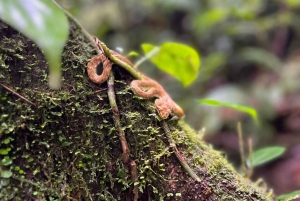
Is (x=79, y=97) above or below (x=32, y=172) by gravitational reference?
above

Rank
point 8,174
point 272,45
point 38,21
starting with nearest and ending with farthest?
point 38,21 → point 8,174 → point 272,45

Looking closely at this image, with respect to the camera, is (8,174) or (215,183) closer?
(8,174)

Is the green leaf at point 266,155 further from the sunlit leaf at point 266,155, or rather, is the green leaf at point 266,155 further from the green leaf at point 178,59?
the green leaf at point 178,59

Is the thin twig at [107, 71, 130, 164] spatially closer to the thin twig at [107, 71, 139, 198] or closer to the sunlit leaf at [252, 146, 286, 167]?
the thin twig at [107, 71, 139, 198]

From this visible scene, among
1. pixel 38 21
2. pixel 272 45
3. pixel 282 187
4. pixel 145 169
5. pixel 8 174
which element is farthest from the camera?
pixel 272 45

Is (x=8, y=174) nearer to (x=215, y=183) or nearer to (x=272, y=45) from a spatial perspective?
(x=215, y=183)

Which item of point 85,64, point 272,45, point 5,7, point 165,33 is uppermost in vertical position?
point 165,33

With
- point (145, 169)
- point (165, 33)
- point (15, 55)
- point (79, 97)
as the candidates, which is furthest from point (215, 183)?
point (165, 33)
